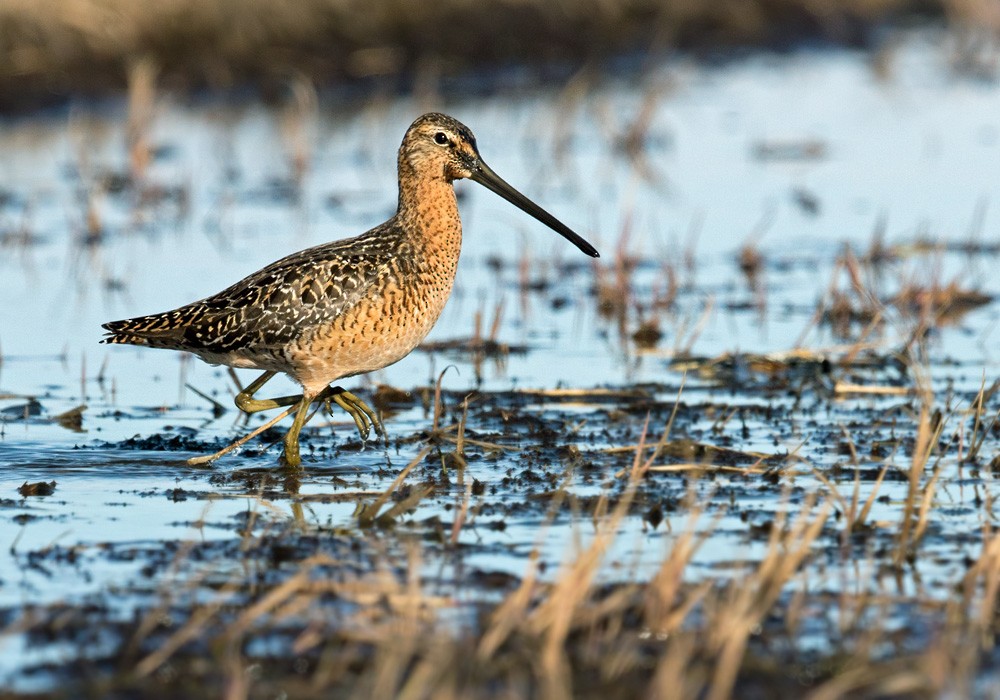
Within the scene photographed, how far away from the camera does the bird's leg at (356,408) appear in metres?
7.12

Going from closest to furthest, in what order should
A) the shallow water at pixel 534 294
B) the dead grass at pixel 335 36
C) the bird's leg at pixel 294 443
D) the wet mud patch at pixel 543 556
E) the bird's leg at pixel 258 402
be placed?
the wet mud patch at pixel 543 556 < the shallow water at pixel 534 294 < the bird's leg at pixel 294 443 < the bird's leg at pixel 258 402 < the dead grass at pixel 335 36

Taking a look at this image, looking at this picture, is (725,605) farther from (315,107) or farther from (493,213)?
(315,107)

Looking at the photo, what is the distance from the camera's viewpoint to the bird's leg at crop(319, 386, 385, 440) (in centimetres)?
712

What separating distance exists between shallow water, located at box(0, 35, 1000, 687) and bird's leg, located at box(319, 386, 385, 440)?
0.12 metres

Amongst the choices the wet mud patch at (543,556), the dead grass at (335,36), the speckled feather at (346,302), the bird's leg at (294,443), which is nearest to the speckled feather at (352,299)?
the speckled feather at (346,302)

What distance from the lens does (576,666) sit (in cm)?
444

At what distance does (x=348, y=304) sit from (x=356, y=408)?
62 cm

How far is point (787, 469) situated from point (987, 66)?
13.7 metres

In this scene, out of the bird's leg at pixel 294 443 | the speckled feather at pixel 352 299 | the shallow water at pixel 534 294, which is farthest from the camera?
the bird's leg at pixel 294 443

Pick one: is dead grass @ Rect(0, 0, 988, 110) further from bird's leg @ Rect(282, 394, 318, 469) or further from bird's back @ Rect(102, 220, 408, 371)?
bird's leg @ Rect(282, 394, 318, 469)

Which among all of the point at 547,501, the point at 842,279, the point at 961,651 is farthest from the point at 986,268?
the point at 961,651

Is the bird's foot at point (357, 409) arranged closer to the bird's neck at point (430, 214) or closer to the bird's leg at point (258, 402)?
the bird's leg at point (258, 402)

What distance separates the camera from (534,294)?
413 inches

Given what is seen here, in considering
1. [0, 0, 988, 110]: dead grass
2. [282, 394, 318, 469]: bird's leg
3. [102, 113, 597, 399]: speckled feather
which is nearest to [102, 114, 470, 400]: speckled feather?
[102, 113, 597, 399]: speckled feather
